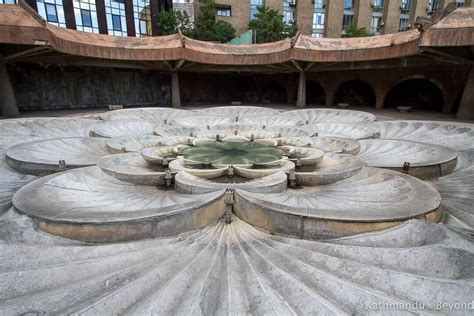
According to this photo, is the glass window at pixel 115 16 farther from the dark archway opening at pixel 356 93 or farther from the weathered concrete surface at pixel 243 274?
the weathered concrete surface at pixel 243 274

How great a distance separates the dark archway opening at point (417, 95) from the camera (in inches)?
579

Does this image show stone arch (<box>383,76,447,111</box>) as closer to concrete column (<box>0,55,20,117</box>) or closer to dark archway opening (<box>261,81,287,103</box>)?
dark archway opening (<box>261,81,287,103</box>)

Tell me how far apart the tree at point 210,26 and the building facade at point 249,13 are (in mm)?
2978

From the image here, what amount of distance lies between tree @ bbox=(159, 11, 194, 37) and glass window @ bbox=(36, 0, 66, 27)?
8167 mm

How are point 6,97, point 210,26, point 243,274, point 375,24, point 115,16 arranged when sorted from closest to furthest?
point 243,274, point 6,97, point 210,26, point 115,16, point 375,24

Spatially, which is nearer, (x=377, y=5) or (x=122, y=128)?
(x=122, y=128)

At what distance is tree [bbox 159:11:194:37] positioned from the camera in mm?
23438

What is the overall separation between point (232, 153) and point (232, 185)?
2.85m

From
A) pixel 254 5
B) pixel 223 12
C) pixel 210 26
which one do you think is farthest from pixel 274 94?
pixel 254 5

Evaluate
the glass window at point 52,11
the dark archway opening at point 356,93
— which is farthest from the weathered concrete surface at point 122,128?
the glass window at point 52,11

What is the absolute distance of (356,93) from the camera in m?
17.4

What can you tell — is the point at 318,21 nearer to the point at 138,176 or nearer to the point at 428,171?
the point at 428,171

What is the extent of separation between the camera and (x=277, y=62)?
13352 mm

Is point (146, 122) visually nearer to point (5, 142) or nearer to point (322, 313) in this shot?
point (5, 142)
